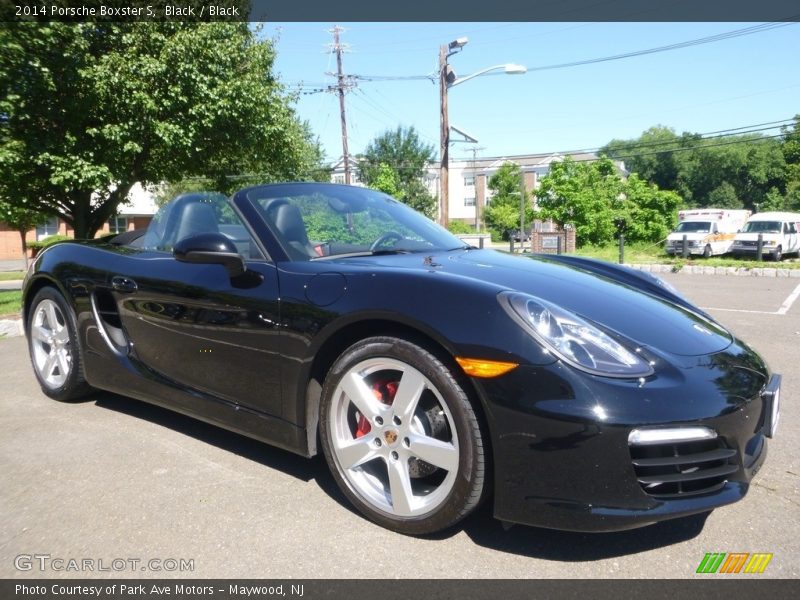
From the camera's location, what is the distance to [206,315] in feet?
9.48

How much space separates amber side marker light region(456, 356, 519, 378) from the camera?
6.63 feet

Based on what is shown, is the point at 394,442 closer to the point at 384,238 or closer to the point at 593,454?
the point at 593,454

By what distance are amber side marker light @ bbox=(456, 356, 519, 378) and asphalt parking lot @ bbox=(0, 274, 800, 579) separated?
664mm

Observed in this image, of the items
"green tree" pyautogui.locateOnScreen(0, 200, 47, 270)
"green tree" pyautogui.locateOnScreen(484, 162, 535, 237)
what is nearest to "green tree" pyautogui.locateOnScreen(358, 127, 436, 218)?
"green tree" pyautogui.locateOnScreen(484, 162, 535, 237)

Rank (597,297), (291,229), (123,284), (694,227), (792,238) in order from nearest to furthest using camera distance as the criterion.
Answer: (597,297) → (291,229) → (123,284) → (792,238) → (694,227)

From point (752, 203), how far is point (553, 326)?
81.2m

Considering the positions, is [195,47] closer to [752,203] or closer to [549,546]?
[549,546]

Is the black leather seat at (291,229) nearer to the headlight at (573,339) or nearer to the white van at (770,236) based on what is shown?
the headlight at (573,339)

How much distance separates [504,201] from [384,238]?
168ft

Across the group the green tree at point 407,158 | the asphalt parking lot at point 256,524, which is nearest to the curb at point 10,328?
the asphalt parking lot at point 256,524

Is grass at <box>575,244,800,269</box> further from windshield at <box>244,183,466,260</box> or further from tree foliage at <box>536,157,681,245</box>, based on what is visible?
windshield at <box>244,183,466,260</box>

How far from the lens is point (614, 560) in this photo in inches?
84.0

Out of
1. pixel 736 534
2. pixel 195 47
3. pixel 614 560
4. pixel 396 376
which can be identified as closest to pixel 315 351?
pixel 396 376

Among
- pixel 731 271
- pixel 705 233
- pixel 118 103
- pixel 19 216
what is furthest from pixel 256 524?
pixel 705 233
